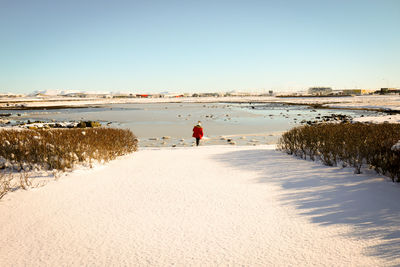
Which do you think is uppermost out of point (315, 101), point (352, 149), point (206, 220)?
point (315, 101)

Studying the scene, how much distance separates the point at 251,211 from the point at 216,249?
1473 millimetres

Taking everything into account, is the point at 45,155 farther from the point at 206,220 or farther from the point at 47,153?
the point at 206,220

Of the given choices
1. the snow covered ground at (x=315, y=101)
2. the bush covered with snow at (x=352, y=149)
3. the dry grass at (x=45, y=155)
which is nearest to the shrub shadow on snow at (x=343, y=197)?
the bush covered with snow at (x=352, y=149)

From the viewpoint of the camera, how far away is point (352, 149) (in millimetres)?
7770

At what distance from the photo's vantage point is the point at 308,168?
Answer: 8.00 metres

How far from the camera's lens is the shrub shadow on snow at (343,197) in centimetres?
416

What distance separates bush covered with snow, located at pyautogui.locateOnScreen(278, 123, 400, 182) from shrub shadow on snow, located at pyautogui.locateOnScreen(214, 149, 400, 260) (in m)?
0.33

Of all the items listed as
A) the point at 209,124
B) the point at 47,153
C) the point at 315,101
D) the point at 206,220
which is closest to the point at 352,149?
the point at 206,220

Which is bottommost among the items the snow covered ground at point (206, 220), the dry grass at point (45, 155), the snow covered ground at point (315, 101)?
the snow covered ground at point (206, 220)

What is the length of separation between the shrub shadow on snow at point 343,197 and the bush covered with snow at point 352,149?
1.07ft

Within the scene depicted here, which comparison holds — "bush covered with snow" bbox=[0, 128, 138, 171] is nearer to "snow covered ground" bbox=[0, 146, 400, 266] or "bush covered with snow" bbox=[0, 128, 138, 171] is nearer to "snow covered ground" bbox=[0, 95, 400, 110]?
"snow covered ground" bbox=[0, 146, 400, 266]

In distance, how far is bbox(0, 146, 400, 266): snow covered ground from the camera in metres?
3.62

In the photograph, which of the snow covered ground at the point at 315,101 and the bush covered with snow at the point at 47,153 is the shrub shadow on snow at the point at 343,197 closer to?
the bush covered with snow at the point at 47,153

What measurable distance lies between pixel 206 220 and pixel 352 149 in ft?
18.0
